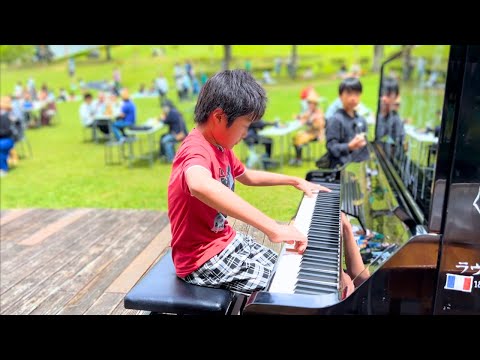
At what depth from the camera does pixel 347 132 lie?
3.98 metres

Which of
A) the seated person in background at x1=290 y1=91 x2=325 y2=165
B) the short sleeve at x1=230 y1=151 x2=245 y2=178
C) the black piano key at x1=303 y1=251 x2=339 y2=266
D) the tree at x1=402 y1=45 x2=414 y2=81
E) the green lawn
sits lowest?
the green lawn

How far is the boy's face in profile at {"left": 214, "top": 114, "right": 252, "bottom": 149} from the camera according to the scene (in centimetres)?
179

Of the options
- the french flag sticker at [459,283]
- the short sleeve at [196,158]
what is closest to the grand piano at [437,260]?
the french flag sticker at [459,283]

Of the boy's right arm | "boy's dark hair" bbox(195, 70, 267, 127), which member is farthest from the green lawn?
the boy's right arm

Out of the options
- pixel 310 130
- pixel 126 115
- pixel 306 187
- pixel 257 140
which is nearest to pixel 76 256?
pixel 306 187

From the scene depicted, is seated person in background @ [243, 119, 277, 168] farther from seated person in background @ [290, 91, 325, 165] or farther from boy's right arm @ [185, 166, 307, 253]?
boy's right arm @ [185, 166, 307, 253]

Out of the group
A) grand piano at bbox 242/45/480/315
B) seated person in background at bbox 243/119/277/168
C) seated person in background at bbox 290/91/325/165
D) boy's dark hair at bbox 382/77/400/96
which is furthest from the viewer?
seated person in background at bbox 290/91/325/165

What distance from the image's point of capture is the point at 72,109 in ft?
60.8

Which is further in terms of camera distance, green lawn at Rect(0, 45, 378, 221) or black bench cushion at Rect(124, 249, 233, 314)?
green lawn at Rect(0, 45, 378, 221)

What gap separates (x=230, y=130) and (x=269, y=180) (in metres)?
0.68
